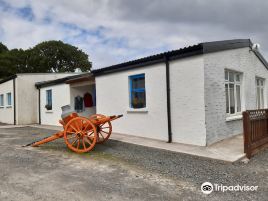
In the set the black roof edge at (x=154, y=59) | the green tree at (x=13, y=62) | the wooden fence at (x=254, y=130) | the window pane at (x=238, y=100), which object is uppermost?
the green tree at (x=13, y=62)

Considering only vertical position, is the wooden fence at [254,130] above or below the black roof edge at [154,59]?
below

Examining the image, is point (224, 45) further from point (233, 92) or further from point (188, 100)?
point (188, 100)

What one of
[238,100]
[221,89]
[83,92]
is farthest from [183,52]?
[83,92]

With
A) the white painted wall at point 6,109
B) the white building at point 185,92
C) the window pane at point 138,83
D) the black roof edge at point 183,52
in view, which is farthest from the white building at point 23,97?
the window pane at point 138,83

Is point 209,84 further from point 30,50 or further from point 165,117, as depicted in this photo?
point 30,50

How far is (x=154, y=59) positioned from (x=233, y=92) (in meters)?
3.46

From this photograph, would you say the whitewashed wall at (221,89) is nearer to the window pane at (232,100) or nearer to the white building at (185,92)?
the white building at (185,92)

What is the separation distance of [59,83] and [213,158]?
11.2 meters

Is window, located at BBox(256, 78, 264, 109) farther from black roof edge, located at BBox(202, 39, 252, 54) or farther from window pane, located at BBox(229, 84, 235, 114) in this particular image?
window pane, located at BBox(229, 84, 235, 114)

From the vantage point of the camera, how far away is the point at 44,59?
3756 centimetres

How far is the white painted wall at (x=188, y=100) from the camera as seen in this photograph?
743 cm

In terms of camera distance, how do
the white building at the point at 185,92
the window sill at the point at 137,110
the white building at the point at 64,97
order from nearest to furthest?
the white building at the point at 185,92, the window sill at the point at 137,110, the white building at the point at 64,97

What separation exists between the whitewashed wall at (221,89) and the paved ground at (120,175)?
5.03 feet

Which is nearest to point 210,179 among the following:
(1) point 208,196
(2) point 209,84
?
(1) point 208,196
